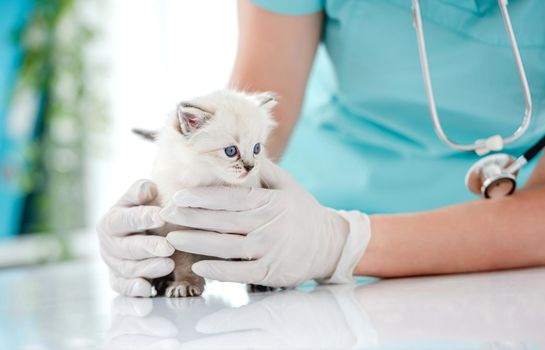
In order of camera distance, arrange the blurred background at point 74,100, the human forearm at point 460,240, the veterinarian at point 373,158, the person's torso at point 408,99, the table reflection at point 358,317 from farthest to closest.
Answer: the blurred background at point 74,100 < the person's torso at point 408,99 < the human forearm at point 460,240 < the veterinarian at point 373,158 < the table reflection at point 358,317

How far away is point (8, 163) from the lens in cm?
477

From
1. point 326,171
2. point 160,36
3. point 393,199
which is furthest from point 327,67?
point 160,36

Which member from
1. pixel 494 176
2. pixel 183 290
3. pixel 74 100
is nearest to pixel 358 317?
pixel 183 290

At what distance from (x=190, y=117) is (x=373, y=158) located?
77 centimetres

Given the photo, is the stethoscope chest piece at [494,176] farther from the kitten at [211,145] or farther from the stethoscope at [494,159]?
the kitten at [211,145]

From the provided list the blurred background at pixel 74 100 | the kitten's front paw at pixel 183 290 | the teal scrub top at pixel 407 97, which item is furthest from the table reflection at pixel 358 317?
the blurred background at pixel 74 100

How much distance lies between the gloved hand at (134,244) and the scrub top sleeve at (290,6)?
562 millimetres

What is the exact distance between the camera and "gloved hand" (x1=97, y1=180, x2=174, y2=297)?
123 centimetres

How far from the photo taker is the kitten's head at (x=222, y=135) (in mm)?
1116

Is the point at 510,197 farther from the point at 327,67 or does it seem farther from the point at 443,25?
the point at 327,67

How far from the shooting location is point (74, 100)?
4.61 metres

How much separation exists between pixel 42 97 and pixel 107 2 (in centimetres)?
84

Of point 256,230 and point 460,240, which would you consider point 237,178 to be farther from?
point 460,240

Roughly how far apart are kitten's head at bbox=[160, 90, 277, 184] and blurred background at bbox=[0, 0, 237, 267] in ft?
10.5
